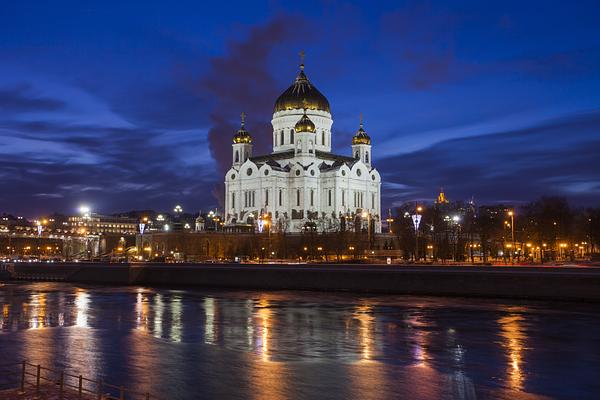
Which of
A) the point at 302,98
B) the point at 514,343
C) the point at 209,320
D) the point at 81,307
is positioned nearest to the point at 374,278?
the point at 209,320

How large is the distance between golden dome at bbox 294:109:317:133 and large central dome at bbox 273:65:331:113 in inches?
209

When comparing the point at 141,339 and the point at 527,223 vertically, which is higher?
the point at 527,223

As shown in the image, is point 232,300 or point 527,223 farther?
point 527,223

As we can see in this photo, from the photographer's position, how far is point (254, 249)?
101m

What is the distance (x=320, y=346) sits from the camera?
29.8m

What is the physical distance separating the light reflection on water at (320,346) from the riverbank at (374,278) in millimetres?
2096

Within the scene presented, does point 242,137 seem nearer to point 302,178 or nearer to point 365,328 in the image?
point 302,178

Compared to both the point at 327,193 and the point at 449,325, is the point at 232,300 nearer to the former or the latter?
the point at 449,325

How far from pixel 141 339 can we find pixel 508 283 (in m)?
26.5

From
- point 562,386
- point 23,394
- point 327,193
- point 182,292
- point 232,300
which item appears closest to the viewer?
point 23,394

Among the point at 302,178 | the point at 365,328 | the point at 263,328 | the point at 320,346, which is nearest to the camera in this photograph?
the point at 320,346

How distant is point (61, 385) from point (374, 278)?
41.4m

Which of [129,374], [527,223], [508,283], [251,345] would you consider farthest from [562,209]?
[129,374]

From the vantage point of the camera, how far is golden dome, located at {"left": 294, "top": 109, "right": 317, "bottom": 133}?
391ft
